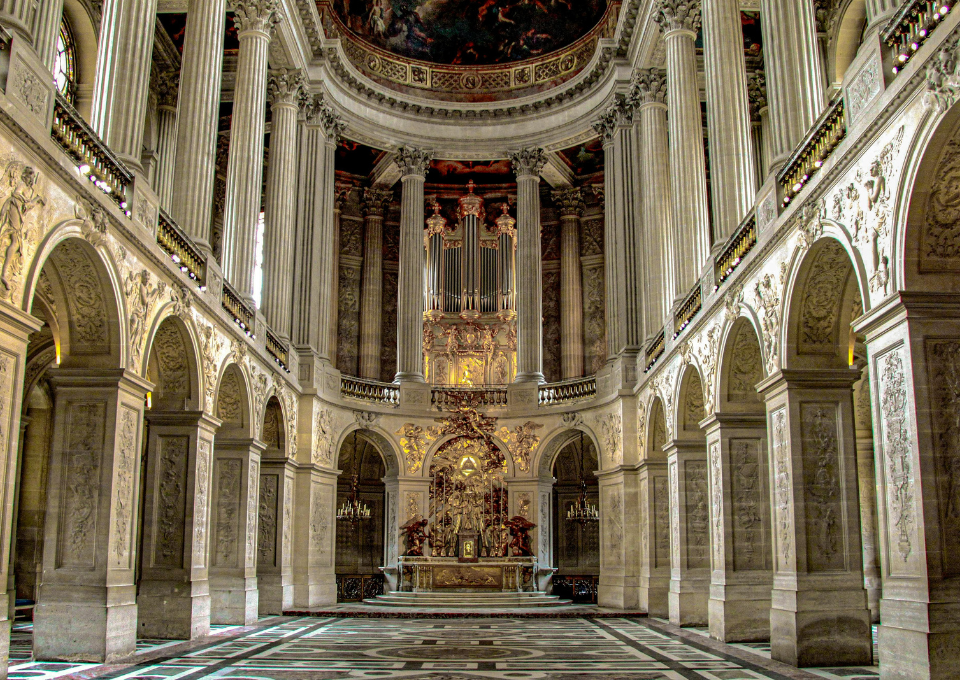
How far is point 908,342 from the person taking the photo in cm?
900

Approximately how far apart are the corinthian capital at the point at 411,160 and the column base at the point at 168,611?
16.5 meters

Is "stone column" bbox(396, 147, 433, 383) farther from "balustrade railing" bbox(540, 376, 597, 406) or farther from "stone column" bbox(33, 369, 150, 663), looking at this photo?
"stone column" bbox(33, 369, 150, 663)

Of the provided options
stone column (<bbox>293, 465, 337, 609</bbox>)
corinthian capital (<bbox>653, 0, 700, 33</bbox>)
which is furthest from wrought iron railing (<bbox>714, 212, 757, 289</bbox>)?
stone column (<bbox>293, 465, 337, 609</bbox>)

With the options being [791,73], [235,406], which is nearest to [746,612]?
[791,73]

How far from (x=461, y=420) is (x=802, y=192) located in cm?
1580

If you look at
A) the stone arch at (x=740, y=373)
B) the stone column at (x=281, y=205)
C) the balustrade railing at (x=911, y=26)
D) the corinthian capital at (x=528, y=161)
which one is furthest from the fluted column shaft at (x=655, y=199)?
the balustrade railing at (x=911, y=26)

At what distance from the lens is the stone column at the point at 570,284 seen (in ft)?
101

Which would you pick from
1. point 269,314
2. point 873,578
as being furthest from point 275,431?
point 873,578

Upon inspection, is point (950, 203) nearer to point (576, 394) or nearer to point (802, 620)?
point (802, 620)

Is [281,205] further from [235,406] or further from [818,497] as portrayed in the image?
[818,497]

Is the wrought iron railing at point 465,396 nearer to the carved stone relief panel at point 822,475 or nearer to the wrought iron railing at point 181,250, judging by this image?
the wrought iron railing at point 181,250

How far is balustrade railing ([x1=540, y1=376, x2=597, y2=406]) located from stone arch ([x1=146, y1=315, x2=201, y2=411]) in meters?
12.8

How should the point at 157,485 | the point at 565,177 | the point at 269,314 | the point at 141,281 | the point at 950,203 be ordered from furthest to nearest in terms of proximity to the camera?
1. the point at 565,177
2. the point at 269,314
3. the point at 157,485
4. the point at 141,281
5. the point at 950,203

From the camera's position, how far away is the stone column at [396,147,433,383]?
27.6m
